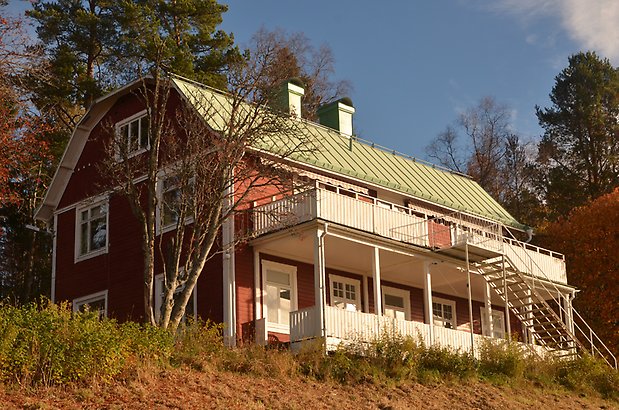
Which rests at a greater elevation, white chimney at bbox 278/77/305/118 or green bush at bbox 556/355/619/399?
white chimney at bbox 278/77/305/118

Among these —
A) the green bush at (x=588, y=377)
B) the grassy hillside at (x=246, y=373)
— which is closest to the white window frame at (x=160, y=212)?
the grassy hillside at (x=246, y=373)

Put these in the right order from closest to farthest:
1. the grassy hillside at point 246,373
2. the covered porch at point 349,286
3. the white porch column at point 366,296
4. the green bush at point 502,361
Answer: the grassy hillside at point 246,373, the covered porch at point 349,286, the green bush at point 502,361, the white porch column at point 366,296

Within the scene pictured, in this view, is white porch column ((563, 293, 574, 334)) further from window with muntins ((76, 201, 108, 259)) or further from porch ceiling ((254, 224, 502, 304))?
window with muntins ((76, 201, 108, 259))

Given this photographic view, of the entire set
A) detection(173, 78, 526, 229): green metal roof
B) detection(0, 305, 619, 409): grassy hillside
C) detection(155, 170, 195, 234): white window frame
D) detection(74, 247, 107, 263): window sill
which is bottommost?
detection(0, 305, 619, 409): grassy hillside

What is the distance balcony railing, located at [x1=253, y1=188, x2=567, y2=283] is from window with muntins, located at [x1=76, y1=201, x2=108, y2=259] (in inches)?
233

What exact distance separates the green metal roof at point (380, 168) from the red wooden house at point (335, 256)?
72 millimetres

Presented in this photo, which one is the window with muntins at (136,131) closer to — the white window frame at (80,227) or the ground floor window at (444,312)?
the white window frame at (80,227)

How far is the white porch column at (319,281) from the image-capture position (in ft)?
84.8

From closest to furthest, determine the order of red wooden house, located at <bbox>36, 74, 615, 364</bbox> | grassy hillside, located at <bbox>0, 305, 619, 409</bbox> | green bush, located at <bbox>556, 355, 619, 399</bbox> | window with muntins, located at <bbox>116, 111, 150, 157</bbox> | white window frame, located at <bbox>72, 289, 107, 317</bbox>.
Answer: grassy hillside, located at <bbox>0, 305, 619, 409</bbox> < red wooden house, located at <bbox>36, 74, 615, 364</bbox> < green bush, located at <bbox>556, 355, 619, 399</bbox> < window with muntins, located at <bbox>116, 111, 150, 157</bbox> < white window frame, located at <bbox>72, 289, 107, 317</bbox>

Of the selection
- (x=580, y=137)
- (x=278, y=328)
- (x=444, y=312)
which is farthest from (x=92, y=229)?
(x=580, y=137)

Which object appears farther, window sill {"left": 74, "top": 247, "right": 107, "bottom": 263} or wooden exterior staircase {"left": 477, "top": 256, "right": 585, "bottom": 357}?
window sill {"left": 74, "top": 247, "right": 107, "bottom": 263}

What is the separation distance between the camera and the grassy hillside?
1941 centimetres

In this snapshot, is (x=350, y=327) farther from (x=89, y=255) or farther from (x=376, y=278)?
(x=89, y=255)

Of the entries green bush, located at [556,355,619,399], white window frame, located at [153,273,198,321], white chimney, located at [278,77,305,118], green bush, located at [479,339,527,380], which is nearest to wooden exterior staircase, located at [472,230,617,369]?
green bush, located at [556,355,619,399]
